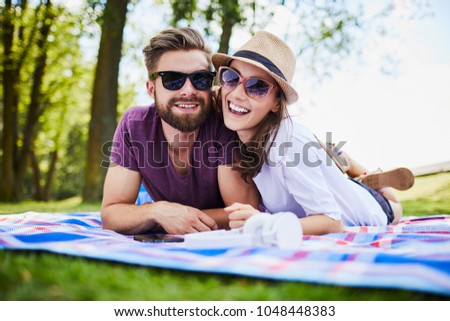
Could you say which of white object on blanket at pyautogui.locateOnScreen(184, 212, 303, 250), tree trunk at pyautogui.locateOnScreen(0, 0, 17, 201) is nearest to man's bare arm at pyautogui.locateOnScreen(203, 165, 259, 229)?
white object on blanket at pyautogui.locateOnScreen(184, 212, 303, 250)

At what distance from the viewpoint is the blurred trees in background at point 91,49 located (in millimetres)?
8180

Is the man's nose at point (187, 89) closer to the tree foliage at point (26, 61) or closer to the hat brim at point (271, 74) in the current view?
the hat brim at point (271, 74)

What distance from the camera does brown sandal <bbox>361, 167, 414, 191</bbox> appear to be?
10.9 feet

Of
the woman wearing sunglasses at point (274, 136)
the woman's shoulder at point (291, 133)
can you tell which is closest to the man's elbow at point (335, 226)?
the woman wearing sunglasses at point (274, 136)

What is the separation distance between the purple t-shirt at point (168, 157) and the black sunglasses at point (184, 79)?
0.72 feet

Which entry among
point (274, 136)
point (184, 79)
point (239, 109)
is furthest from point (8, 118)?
point (274, 136)

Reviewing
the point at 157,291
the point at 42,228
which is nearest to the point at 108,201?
the point at 42,228

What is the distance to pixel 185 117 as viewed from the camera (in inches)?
107

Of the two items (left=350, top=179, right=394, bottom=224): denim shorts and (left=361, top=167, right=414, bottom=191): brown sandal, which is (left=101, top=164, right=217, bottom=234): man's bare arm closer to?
(left=350, top=179, right=394, bottom=224): denim shorts

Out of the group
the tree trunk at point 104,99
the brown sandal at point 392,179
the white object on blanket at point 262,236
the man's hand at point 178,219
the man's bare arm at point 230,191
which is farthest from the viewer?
the tree trunk at point 104,99

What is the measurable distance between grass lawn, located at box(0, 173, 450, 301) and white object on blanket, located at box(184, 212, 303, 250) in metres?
0.39

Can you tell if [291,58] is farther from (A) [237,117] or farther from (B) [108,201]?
(B) [108,201]

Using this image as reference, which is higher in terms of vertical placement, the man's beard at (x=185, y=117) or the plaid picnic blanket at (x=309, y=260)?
the man's beard at (x=185, y=117)
